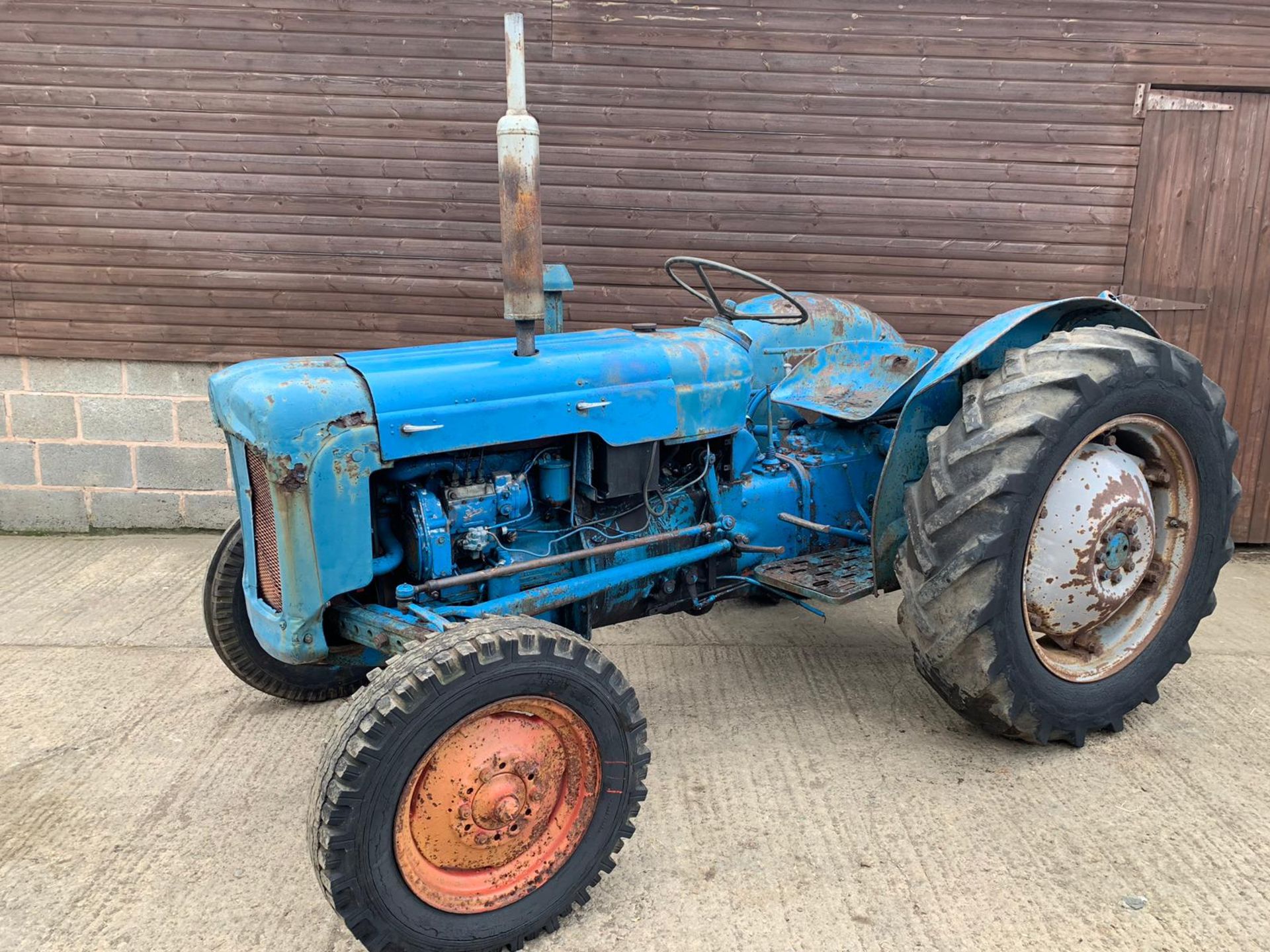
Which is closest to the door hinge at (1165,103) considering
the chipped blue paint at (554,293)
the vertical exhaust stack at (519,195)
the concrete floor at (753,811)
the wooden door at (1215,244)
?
the wooden door at (1215,244)

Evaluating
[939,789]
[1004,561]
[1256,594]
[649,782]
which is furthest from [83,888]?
[1256,594]

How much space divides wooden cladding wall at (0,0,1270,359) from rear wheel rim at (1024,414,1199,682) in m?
2.11

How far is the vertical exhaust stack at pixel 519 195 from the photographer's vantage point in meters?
2.39

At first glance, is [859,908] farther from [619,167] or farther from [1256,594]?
[619,167]

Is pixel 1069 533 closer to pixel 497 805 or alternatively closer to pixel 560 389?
pixel 560 389

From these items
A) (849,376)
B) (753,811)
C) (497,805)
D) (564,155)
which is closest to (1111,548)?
(849,376)

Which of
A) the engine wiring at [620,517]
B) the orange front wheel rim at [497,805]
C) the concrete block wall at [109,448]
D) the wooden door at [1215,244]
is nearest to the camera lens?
the orange front wheel rim at [497,805]

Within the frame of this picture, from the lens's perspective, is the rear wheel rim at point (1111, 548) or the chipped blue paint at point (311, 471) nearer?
the chipped blue paint at point (311, 471)

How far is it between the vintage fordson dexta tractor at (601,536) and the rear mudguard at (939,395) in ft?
0.04

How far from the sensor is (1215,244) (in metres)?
5.03

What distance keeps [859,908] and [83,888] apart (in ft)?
6.39

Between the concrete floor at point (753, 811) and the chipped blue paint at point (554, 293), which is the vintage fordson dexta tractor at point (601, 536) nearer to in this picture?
the chipped blue paint at point (554, 293)

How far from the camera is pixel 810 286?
16.8 ft

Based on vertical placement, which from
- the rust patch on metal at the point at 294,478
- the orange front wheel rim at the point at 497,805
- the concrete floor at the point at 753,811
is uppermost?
the rust patch on metal at the point at 294,478
